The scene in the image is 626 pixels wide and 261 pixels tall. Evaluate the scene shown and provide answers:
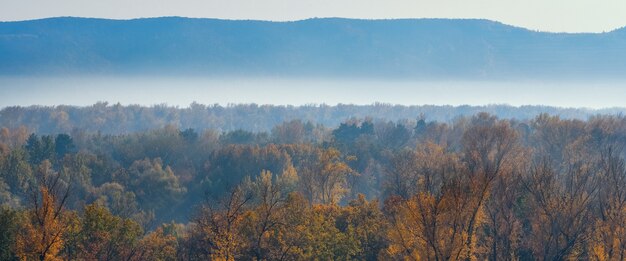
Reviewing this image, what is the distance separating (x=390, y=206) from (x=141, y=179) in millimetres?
55898

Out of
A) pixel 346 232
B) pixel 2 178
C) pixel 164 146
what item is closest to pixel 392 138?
pixel 164 146

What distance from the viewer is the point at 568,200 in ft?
170

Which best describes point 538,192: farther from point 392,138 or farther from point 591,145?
point 392,138

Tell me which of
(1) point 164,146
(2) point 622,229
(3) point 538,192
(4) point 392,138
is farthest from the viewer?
(4) point 392,138

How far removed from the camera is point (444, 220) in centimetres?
4519

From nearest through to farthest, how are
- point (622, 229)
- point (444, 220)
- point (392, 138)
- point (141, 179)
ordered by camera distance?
1. point (444, 220)
2. point (622, 229)
3. point (141, 179)
4. point (392, 138)

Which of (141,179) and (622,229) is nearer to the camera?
(622,229)

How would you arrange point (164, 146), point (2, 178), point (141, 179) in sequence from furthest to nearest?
point (164, 146), point (141, 179), point (2, 178)

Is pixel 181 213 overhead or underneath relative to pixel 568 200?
underneath

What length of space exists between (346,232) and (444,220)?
9.65 meters

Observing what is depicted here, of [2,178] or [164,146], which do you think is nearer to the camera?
[2,178]

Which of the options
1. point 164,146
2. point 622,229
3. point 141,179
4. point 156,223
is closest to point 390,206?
point 622,229

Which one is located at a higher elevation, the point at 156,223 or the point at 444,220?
the point at 444,220

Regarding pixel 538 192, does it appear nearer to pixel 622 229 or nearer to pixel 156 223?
pixel 622 229
